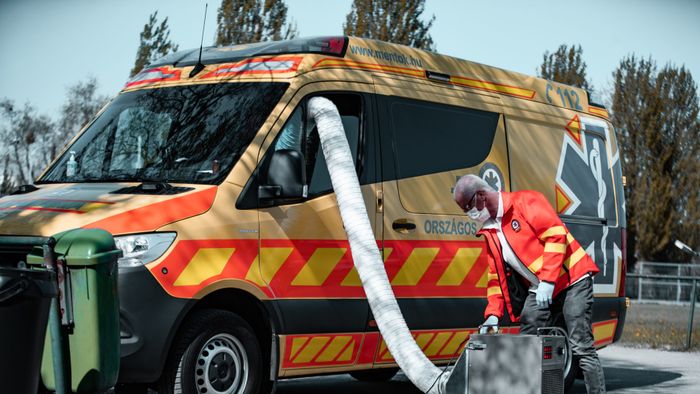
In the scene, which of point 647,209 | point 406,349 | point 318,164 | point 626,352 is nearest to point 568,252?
point 406,349

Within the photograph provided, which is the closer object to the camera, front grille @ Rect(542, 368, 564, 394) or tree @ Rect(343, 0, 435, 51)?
front grille @ Rect(542, 368, 564, 394)

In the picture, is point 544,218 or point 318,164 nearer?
point 544,218

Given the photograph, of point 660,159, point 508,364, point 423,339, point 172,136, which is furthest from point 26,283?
point 660,159

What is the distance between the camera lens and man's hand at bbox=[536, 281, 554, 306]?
751 cm

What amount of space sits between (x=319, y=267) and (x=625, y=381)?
193 inches

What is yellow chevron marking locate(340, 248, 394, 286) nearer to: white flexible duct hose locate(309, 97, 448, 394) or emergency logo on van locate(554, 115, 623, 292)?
white flexible duct hose locate(309, 97, 448, 394)

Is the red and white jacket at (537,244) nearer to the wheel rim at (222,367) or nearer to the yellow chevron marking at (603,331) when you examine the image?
the wheel rim at (222,367)

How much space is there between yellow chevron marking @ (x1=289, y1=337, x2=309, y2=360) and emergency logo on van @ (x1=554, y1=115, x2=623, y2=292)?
344 centimetres

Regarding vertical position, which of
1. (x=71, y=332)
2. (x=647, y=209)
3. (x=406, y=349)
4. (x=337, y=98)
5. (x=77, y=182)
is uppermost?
(x=337, y=98)

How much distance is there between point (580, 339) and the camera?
25.1 feet

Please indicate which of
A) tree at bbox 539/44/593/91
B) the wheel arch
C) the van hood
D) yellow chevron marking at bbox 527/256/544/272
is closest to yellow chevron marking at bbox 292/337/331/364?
the wheel arch

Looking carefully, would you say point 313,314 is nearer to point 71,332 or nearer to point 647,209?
point 71,332

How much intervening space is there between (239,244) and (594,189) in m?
4.70

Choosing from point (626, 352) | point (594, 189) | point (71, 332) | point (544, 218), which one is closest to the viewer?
point (71, 332)
